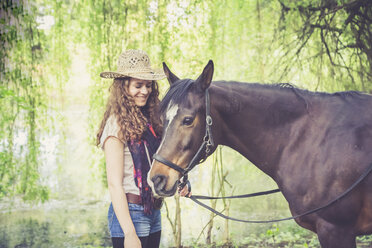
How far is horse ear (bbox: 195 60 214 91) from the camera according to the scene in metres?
1.95

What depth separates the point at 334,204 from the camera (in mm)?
1886

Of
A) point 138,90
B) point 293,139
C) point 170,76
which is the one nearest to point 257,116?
point 293,139

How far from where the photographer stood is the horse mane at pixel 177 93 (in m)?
1.95

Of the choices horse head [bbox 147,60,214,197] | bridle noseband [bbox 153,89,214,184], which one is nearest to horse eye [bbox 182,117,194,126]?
horse head [bbox 147,60,214,197]

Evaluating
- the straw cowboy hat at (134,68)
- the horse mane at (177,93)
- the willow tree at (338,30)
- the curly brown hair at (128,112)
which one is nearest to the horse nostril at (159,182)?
the curly brown hair at (128,112)

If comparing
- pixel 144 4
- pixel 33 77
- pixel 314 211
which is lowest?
pixel 314 211

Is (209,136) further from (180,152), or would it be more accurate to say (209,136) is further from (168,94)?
(168,94)

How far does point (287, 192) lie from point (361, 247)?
9.97 feet

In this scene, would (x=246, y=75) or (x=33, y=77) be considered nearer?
(x=33, y=77)

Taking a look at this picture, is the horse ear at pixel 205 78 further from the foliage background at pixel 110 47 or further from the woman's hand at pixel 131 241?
the foliage background at pixel 110 47

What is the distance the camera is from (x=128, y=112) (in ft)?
6.41

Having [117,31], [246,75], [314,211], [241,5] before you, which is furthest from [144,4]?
[314,211]

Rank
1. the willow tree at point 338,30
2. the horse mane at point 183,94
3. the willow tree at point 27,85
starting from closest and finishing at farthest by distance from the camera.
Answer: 1. the horse mane at point 183,94
2. the willow tree at point 338,30
3. the willow tree at point 27,85

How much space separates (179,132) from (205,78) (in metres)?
0.35
